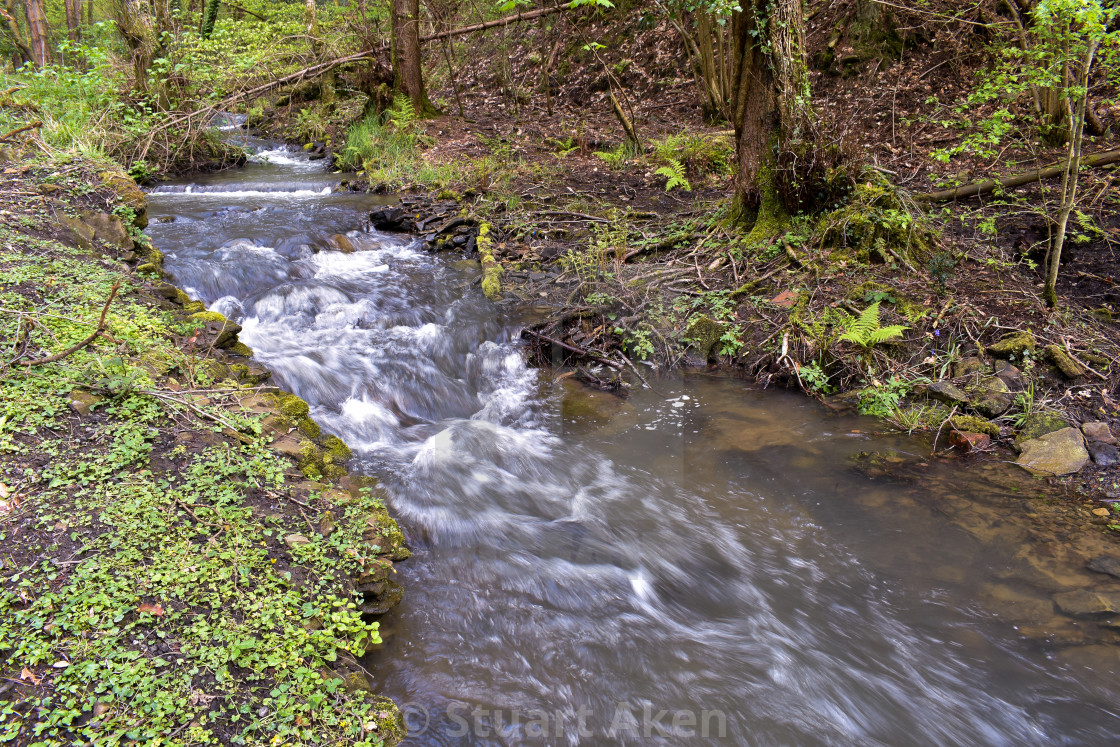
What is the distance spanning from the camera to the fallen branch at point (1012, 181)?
238 inches

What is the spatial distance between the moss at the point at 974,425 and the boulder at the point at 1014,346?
776mm

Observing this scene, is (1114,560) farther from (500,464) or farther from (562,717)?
(500,464)

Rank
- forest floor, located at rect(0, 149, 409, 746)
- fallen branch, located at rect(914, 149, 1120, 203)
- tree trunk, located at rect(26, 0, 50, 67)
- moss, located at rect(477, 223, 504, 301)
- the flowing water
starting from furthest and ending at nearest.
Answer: tree trunk, located at rect(26, 0, 50, 67) → moss, located at rect(477, 223, 504, 301) → fallen branch, located at rect(914, 149, 1120, 203) → the flowing water → forest floor, located at rect(0, 149, 409, 746)

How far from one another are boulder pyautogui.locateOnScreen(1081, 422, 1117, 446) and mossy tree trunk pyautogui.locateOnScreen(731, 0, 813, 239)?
3.56 metres

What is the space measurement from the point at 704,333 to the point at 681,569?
3.00m

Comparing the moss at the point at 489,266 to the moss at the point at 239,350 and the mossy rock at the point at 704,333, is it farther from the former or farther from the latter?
the moss at the point at 239,350

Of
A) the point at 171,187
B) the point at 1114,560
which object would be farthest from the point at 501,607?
the point at 171,187

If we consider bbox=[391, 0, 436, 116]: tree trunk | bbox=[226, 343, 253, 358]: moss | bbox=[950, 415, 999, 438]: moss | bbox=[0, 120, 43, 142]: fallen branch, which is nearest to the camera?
bbox=[950, 415, 999, 438]: moss

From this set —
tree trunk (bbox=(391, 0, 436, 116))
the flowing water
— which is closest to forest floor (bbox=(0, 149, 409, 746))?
the flowing water

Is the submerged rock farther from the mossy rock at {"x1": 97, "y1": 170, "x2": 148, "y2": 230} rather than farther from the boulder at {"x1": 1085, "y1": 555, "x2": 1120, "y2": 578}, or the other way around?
the mossy rock at {"x1": 97, "y1": 170, "x2": 148, "y2": 230}

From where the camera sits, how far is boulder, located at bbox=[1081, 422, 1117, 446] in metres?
4.62

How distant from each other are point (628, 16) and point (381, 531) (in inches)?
625

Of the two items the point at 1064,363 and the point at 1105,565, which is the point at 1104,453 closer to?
the point at 1064,363

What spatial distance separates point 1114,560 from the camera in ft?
12.3
